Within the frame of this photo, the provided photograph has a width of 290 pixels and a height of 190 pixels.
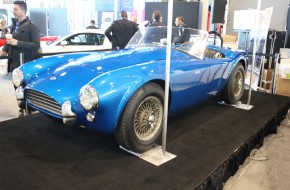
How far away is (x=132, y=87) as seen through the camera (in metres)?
2.25

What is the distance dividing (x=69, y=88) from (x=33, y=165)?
A: 666mm

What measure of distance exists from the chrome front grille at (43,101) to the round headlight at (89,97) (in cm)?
28

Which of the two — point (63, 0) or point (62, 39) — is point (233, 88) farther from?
point (63, 0)

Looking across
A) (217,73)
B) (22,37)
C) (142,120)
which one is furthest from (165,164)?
(22,37)

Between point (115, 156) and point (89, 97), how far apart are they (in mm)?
617

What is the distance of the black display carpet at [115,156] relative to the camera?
207cm

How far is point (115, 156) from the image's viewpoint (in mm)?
2455

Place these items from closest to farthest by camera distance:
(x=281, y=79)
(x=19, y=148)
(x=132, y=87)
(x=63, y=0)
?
(x=132, y=87)
(x=19, y=148)
(x=281, y=79)
(x=63, y=0)

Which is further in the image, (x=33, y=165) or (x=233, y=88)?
(x=233, y=88)

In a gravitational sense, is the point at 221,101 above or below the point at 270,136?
above

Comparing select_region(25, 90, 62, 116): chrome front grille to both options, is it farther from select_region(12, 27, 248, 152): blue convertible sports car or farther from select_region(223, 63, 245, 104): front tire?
select_region(223, 63, 245, 104): front tire

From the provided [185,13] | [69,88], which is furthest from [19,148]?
[185,13]

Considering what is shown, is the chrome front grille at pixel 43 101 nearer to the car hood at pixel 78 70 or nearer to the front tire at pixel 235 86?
the car hood at pixel 78 70

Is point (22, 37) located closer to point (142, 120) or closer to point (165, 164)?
point (142, 120)
